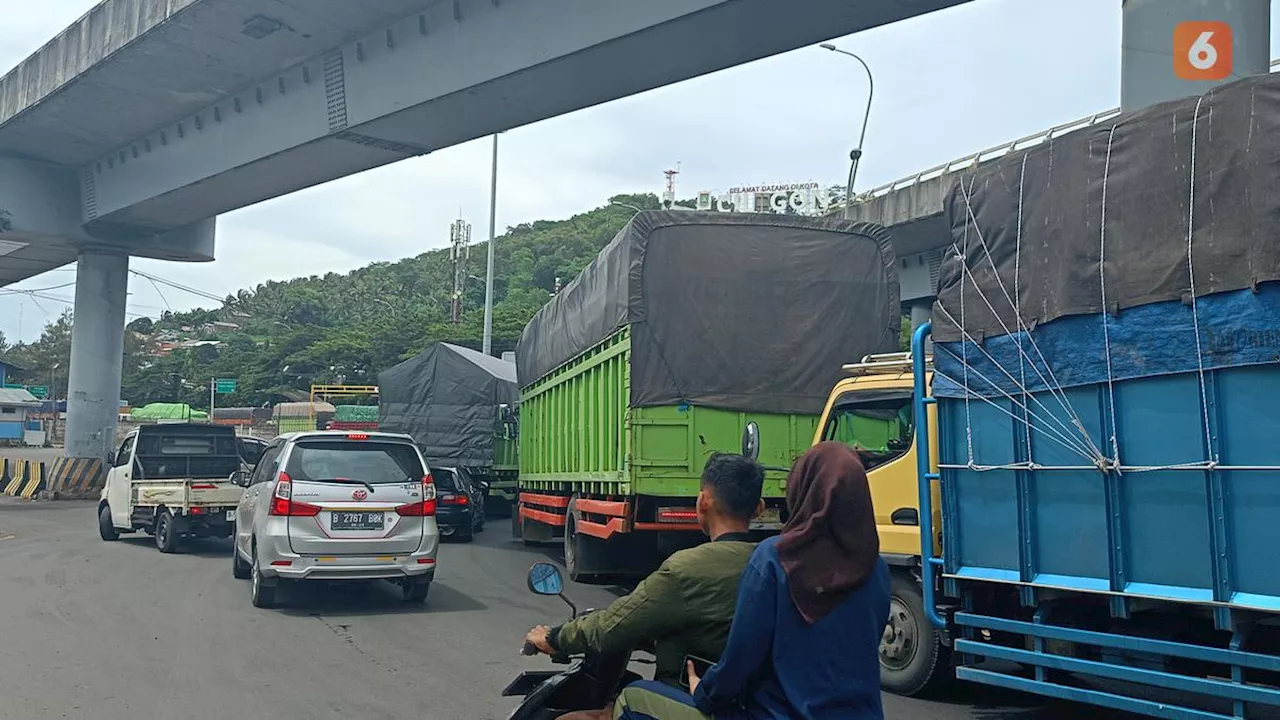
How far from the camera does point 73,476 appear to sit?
2803cm

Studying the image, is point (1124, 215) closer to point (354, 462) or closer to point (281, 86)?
point (354, 462)

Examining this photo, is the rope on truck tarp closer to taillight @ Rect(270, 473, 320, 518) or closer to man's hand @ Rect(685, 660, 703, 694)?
man's hand @ Rect(685, 660, 703, 694)

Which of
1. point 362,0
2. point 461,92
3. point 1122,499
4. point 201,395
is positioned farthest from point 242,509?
point 201,395

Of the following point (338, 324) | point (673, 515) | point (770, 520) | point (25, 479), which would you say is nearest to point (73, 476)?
point (25, 479)

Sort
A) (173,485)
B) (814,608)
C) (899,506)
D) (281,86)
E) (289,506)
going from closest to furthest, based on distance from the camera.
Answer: (814,608) → (899,506) → (289,506) → (173,485) → (281,86)

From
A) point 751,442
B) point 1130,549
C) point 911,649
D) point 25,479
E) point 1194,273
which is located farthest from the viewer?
point 25,479

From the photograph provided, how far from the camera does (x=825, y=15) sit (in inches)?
446

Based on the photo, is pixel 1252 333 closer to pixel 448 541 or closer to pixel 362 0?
pixel 362 0

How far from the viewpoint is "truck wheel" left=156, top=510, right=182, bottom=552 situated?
1600 cm

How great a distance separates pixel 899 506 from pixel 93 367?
2597 centimetres

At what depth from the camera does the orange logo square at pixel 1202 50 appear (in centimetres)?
891

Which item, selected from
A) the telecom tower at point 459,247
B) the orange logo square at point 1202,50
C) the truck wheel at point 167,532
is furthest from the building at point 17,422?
the orange logo square at point 1202,50

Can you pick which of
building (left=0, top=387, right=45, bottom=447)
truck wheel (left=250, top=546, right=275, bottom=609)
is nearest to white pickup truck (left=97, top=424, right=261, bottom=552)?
truck wheel (left=250, top=546, right=275, bottom=609)

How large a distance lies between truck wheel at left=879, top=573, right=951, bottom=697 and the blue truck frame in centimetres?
48
